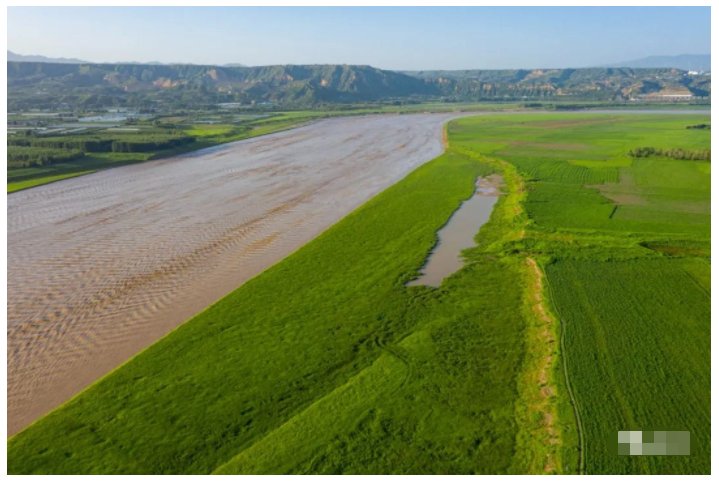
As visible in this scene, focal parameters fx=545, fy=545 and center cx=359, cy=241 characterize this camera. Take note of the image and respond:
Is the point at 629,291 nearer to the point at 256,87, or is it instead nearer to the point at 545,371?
the point at 545,371

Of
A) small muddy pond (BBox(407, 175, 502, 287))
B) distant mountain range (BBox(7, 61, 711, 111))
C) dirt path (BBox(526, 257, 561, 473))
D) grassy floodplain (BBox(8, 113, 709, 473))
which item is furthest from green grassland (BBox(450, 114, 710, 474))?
distant mountain range (BBox(7, 61, 711, 111))

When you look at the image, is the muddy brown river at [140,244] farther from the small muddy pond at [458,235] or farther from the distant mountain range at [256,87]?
the distant mountain range at [256,87]

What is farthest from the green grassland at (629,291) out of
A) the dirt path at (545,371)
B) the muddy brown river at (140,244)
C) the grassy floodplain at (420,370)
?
the muddy brown river at (140,244)

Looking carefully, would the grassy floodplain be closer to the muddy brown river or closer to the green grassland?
the green grassland

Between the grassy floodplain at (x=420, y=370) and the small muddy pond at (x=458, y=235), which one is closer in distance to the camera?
the grassy floodplain at (x=420, y=370)

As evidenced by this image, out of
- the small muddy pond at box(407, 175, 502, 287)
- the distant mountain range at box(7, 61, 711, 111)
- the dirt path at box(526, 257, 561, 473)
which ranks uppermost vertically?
the distant mountain range at box(7, 61, 711, 111)

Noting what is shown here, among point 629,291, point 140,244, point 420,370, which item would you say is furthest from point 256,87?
point 420,370
